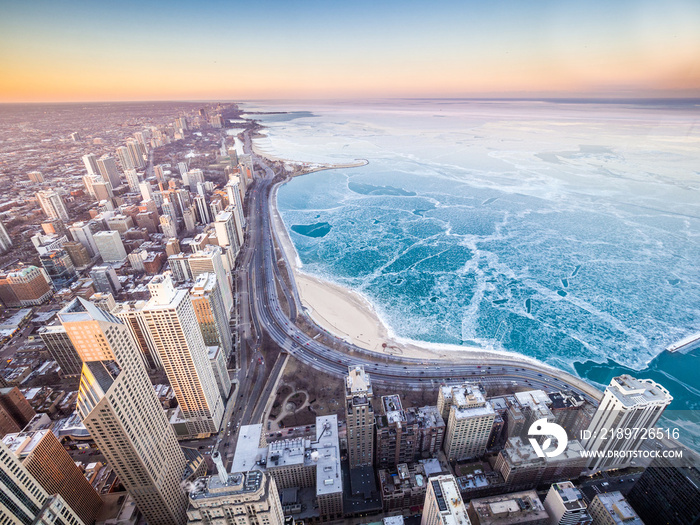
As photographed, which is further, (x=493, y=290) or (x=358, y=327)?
(x=493, y=290)

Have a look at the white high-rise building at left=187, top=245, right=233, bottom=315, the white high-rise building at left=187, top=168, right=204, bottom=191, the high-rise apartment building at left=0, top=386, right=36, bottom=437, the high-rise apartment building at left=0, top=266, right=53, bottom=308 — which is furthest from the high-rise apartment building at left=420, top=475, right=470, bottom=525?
the white high-rise building at left=187, top=168, right=204, bottom=191

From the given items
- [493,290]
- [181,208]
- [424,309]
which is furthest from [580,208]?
[181,208]

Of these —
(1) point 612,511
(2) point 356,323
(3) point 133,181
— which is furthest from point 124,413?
(3) point 133,181

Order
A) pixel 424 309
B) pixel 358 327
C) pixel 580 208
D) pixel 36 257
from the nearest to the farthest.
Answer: pixel 358 327
pixel 424 309
pixel 36 257
pixel 580 208

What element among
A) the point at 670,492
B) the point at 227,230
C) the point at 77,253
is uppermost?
the point at 227,230

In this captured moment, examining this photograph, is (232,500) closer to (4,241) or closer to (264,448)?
(264,448)

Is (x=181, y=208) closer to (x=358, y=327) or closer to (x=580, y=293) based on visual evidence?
(x=358, y=327)
